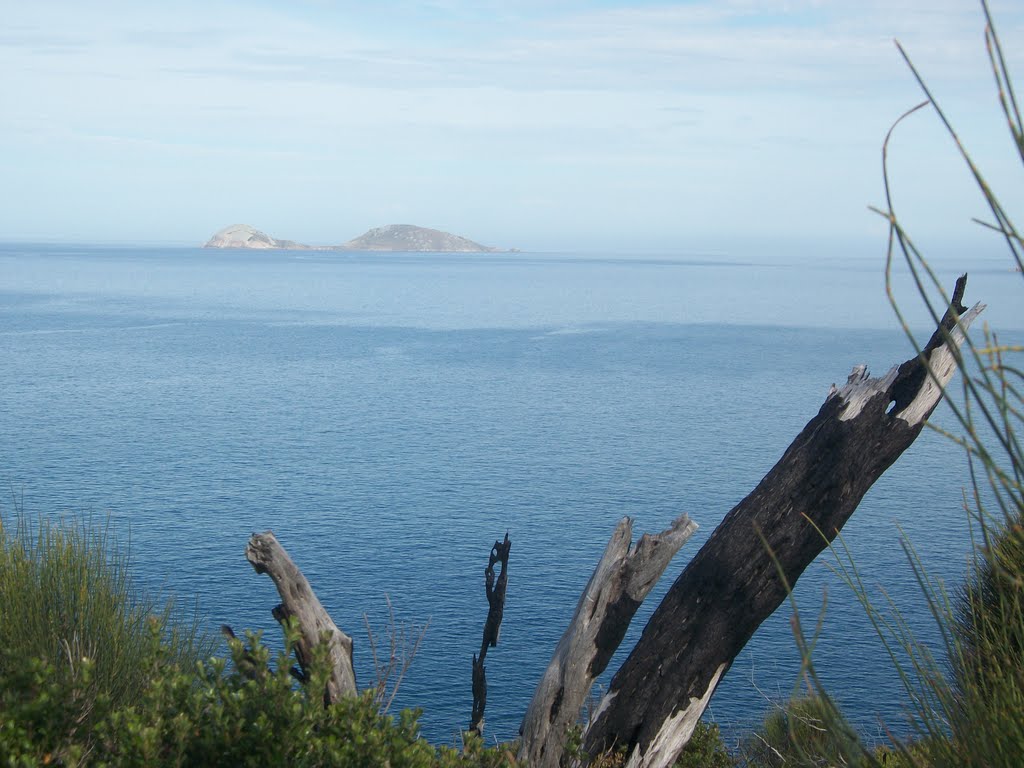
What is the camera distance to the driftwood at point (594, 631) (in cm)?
866

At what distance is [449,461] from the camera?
168ft

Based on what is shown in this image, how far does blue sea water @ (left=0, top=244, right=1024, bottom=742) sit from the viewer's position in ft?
102

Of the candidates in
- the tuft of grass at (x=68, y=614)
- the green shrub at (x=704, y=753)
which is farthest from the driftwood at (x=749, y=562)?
the tuft of grass at (x=68, y=614)

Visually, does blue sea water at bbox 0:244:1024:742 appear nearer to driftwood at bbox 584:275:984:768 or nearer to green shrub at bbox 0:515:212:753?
driftwood at bbox 584:275:984:768

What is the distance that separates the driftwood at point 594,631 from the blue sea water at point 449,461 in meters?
2.86

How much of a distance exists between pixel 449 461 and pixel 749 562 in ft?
141

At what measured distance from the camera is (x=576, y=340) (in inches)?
3716

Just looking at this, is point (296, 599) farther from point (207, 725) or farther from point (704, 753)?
point (704, 753)

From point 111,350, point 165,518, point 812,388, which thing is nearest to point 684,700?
point 165,518

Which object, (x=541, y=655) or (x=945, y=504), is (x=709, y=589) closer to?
(x=541, y=655)

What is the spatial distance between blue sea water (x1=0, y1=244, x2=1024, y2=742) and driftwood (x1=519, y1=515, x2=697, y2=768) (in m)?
2.86

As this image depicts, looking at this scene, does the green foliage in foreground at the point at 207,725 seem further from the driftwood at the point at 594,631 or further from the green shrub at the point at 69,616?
the driftwood at the point at 594,631

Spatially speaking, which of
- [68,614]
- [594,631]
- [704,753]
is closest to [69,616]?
[68,614]

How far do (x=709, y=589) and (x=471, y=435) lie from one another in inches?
1900
